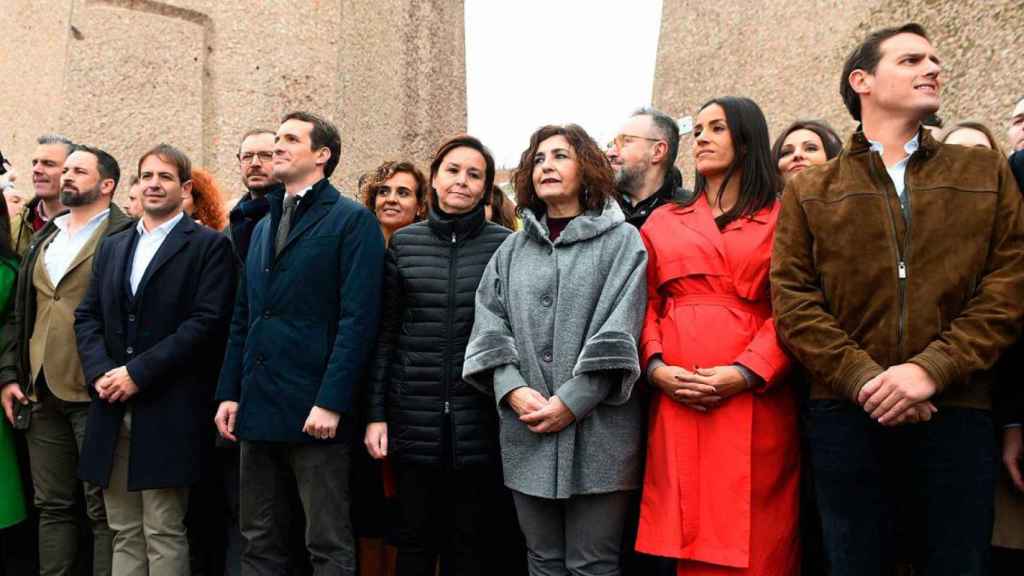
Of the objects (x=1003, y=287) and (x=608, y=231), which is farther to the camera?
(x=608, y=231)

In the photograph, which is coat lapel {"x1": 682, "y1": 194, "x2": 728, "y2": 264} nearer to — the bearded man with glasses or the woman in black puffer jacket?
the woman in black puffer jacket

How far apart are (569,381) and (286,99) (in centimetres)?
642

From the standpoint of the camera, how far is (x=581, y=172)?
2986 mm

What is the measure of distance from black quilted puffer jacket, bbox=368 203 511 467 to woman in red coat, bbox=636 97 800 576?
0.69 m

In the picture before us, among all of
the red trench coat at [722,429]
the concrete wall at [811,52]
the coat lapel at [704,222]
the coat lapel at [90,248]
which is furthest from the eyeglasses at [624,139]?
the concrete wall at [811,52]

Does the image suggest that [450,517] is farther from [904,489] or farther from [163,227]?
[163,227]

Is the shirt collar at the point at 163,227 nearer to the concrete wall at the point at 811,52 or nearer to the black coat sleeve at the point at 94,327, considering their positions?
the black coat sleeve at the point at 94,327

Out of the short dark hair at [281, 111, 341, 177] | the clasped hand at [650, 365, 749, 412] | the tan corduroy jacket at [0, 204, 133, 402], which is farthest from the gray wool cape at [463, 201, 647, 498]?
Answer: the tan corduroy jacket at [0, 204, 133, 402]

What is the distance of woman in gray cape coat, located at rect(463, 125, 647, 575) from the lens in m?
2.62

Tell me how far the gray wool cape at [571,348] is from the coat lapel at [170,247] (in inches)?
60.8

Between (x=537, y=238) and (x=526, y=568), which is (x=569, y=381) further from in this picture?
(x=526, y=568)

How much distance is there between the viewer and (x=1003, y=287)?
2.19 m

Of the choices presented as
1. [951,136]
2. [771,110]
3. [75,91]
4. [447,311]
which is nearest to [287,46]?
[75,91]

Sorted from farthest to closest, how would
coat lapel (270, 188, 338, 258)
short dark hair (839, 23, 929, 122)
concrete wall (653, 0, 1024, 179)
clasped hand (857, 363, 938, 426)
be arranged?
concrete wall (653, 0, 1024, 179)
coat lapel (270, 188, 338, 258)
short dark hair (839, 23, 929, 122)
clasped hand (857, 363, 938, 426)
